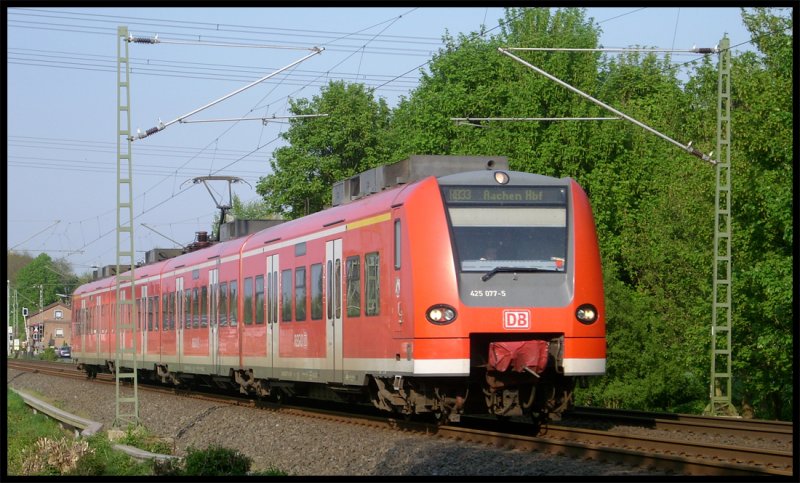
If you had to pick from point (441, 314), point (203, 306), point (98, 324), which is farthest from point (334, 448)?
point (98, 324)

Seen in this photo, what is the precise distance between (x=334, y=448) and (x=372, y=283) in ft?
8.68

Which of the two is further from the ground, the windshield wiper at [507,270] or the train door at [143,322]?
the windshield wiper at [507,270]

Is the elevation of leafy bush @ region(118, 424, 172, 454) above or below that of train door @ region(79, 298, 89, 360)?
below

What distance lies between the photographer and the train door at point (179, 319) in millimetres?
30469

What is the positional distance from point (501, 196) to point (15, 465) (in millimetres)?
7312

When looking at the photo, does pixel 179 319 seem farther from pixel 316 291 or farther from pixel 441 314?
pixel 441 314

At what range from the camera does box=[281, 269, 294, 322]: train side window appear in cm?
2153

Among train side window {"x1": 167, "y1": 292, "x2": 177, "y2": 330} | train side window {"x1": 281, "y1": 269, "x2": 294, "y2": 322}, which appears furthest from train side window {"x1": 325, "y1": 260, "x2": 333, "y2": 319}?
train side window {"x1": 167, "y1": 292, "x2": 177, "y2": 330}

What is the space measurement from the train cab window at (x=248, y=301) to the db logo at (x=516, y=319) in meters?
9.71

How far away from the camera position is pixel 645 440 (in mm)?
13891

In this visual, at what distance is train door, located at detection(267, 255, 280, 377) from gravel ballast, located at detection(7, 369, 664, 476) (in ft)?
3.29

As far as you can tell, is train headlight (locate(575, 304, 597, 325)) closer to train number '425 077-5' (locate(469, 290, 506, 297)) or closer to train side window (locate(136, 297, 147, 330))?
train number '425 077-5' (locate(469, 290, 506, 297))

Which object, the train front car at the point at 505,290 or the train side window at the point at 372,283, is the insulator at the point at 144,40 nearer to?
the train side window at the point at 372,283

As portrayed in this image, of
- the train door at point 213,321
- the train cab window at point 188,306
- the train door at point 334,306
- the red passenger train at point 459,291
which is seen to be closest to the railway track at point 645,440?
the red passenger train at point 459,291
